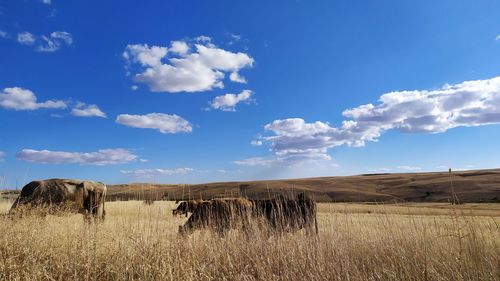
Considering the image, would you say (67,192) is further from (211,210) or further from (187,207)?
(211,210)

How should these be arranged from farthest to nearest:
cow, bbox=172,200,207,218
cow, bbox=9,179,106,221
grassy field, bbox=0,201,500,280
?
cow, bbox=9,179,106,221 < cow, bbox=172,200,207,218 < grassy field, bbox=0,201,500,280

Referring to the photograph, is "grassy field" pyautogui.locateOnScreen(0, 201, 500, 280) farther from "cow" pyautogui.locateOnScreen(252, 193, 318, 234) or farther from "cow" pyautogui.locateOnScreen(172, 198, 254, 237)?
"cow" pyautogui.locateOnScreen(252, 193, 318, 234)

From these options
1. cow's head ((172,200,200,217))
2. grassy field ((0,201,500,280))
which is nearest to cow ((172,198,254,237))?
cow's head ((172,200,200,217))

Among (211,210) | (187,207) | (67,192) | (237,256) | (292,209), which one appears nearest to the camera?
(237,256)

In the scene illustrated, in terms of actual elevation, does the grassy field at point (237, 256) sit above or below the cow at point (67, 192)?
below

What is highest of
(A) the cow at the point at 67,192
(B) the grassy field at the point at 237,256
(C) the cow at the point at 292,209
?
(A) the cow at the point at 67,192

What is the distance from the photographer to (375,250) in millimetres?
7637

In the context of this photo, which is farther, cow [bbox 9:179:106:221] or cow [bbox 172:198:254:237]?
cow [bbox 9:179:106:221]

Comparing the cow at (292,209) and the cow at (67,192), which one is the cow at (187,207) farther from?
the cow at (67,192)

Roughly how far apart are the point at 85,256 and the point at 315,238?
405 centimetres

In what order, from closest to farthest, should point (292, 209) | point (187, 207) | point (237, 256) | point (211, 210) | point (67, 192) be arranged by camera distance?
point (237, 256), point (211, 210), point (292, 209), point (187, 207), point (67, 192)

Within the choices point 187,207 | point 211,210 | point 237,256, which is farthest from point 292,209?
point 237,256

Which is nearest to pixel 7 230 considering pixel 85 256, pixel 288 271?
pixel 85 256

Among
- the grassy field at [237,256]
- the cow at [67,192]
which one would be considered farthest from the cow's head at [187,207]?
the cow at [67,192]
